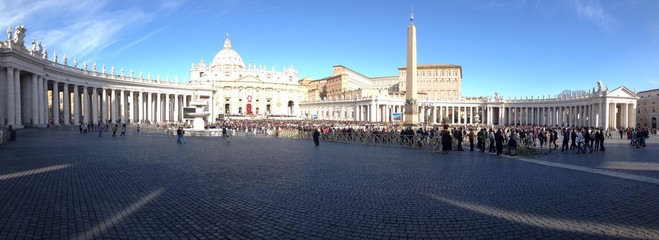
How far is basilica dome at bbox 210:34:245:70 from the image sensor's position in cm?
11852

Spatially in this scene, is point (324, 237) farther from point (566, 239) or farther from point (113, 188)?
point (113, 188)

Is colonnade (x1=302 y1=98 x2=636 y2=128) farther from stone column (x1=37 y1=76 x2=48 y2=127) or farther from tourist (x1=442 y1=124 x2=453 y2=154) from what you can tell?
stone column (x1=37 y1=76 x2=48 y2=127)

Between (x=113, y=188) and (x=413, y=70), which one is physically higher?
(x=413, y=70)

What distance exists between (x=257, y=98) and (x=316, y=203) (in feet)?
339

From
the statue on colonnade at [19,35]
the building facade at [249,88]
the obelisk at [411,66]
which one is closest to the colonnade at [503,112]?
the building facade at [249,88]

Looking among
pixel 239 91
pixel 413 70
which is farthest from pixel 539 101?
pixel 239 91

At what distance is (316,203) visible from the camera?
6562mm

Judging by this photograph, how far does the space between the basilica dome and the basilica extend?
36 cm

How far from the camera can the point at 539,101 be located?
251 feet

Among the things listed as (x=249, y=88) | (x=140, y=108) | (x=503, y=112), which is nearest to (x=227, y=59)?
(x=249, y=88)

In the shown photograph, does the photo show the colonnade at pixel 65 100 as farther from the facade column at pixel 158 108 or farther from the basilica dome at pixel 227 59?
the basilica dome at pixel 227 59

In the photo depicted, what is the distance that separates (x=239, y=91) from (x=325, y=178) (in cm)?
9960

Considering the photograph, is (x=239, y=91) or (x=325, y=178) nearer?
(x=325, y=178)

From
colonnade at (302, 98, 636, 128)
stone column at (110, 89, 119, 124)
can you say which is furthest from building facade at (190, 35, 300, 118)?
stone column at (110, 89, 119, 124)
